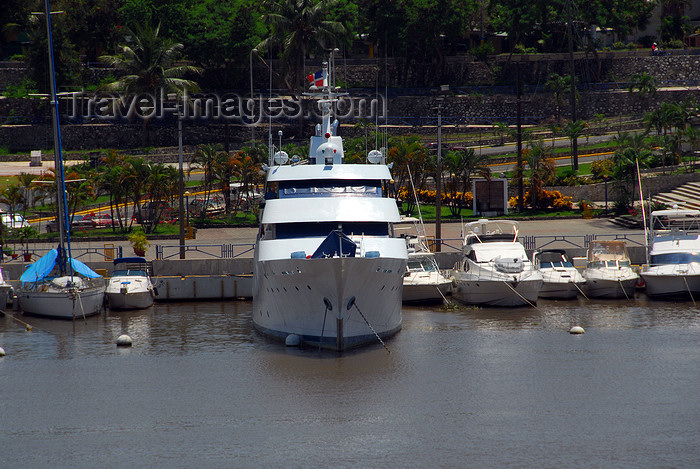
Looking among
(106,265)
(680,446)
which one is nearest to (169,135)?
(106,265)

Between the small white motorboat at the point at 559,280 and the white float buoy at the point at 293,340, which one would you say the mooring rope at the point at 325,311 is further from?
the small white motorboat at the point at 559,280

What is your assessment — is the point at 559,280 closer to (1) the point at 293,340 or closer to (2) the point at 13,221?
(1) the point at 293,340

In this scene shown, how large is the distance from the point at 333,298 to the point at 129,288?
13.6m

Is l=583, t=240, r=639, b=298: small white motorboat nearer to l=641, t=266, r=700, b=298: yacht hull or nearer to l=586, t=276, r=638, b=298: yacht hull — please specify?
l=586, t=276, r=638, b=298: yacht hull

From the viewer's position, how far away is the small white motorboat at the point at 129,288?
43594mm

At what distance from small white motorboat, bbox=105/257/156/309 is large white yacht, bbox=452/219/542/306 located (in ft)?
46.6

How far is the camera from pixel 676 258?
44531 mm

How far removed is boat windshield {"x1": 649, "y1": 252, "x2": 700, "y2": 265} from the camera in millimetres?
44281

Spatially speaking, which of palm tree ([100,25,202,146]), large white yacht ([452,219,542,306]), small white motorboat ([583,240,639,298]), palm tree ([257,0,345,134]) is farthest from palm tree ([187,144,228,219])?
small white motorboat ([583,240,639,298])

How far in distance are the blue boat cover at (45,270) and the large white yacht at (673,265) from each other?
25020 mm

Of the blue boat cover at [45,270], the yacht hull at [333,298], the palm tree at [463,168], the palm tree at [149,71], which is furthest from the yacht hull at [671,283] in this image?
the palm tree at [149,71]

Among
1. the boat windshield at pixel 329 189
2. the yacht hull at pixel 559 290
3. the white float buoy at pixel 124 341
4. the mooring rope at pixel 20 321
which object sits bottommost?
Answer: the white float buoy at pixel 124 341

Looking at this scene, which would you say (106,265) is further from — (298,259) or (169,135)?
(169,135)

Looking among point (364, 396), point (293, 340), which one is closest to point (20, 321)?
point (293, 340)
